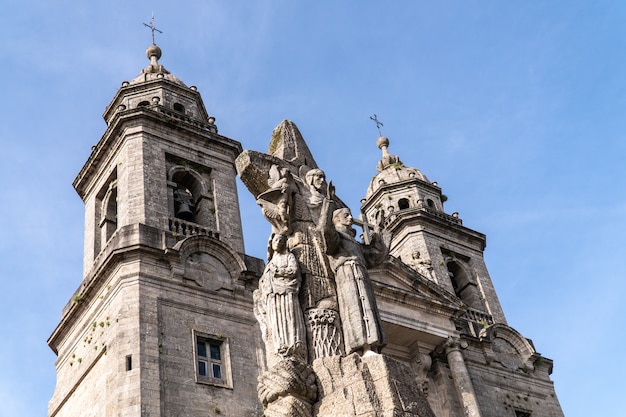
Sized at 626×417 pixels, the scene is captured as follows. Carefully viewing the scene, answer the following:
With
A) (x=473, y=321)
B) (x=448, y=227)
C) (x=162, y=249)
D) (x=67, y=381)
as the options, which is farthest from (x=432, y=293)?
(x=67, y=381)

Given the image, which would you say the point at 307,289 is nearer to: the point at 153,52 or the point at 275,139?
the point at 275,139

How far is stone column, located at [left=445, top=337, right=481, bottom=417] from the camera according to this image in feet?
65.4

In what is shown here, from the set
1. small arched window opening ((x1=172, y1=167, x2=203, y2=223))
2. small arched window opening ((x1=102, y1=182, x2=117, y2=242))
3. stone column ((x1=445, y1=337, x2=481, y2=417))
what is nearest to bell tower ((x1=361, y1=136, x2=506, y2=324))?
stone column ((x1=445, y1=337, x2=481, y2=417))

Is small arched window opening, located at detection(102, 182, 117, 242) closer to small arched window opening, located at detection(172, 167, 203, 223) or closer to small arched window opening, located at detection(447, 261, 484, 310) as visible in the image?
small arched window opening, located at detection(172, 167, 203, 223)

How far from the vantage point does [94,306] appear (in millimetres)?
17672

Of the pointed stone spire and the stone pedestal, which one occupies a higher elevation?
the pointed stone spire

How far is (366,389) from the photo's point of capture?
4.95 meters

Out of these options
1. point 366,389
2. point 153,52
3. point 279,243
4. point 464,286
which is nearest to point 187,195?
point 153,52

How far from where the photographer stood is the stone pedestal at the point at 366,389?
15.9 ft

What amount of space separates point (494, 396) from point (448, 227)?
6.58 metres

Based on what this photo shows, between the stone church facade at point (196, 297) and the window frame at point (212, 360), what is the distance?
3 centimetres

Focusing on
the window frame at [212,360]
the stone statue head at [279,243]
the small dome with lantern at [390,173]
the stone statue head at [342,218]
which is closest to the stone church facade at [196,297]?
the window frame at [212,360]

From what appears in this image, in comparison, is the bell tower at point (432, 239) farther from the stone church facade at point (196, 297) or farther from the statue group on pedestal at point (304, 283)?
the statue group on pedestal at point (304, 283)

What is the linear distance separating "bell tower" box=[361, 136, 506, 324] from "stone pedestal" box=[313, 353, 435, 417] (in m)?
18.1
